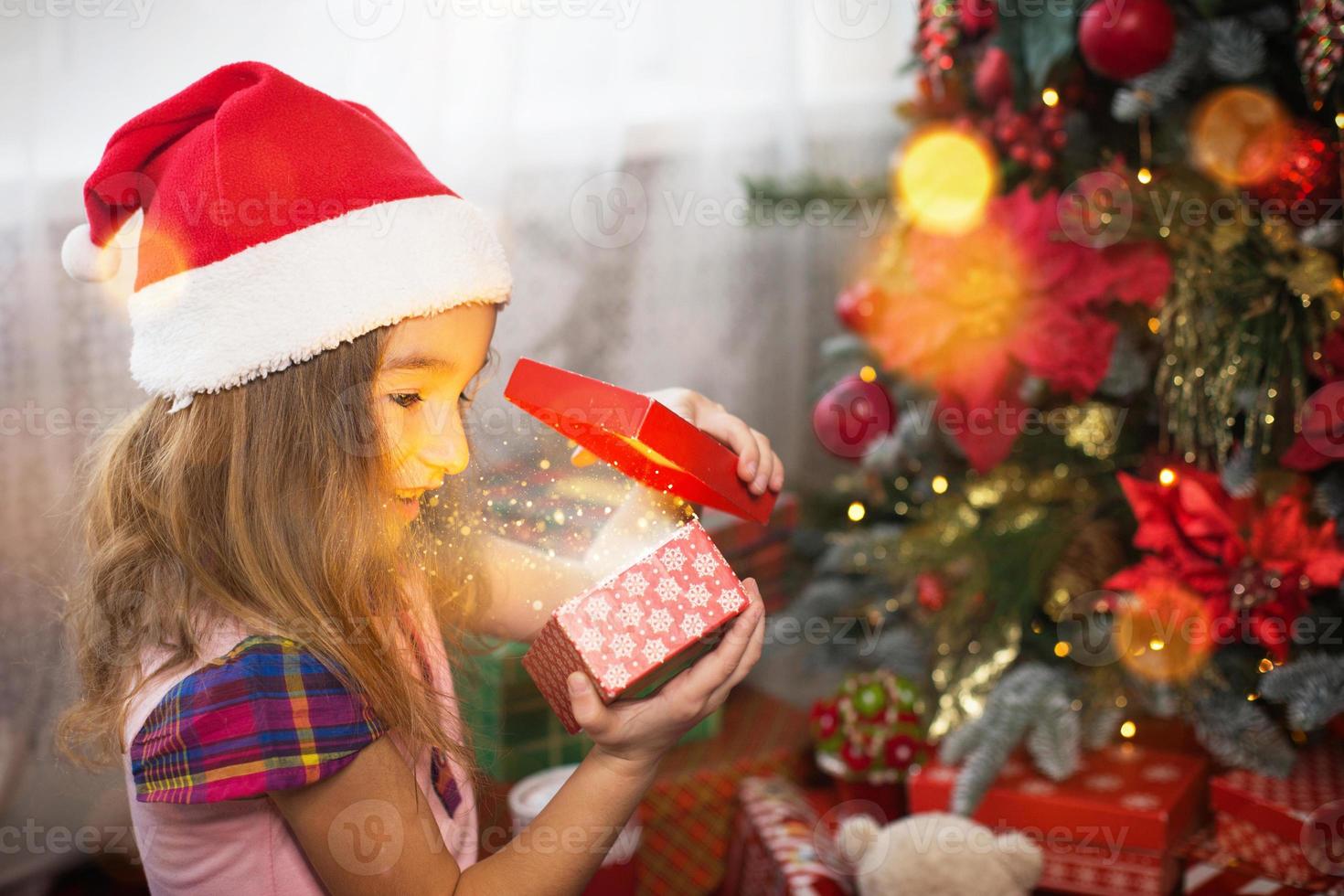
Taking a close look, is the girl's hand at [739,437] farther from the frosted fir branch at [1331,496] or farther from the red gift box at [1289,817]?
the red gift box at [1289,817]

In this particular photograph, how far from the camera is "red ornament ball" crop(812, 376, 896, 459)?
131 cm

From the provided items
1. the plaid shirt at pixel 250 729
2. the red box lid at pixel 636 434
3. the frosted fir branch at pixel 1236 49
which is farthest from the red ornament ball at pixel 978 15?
the plaid shirt at pixel 250 729

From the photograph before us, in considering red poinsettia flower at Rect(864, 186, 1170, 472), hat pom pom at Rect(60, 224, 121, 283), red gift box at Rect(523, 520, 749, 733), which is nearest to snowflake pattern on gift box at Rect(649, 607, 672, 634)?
red gift box at Rect(523, 520, 749, 733)

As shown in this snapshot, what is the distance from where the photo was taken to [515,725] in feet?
4.36

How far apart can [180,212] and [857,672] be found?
98 cm

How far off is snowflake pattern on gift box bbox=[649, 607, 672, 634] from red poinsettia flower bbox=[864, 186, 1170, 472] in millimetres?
603

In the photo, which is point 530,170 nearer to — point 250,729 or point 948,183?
point 948,183

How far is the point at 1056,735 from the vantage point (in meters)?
1.13

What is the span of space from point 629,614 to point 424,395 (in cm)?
22

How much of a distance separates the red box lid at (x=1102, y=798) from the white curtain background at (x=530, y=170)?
773 millimetres

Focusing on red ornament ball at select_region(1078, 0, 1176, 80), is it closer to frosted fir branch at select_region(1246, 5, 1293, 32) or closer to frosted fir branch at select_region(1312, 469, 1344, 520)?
frosted fir branch at select_region(1246, 5, 1293, 32)

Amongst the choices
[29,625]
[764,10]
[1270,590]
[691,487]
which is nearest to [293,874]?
[691,487]

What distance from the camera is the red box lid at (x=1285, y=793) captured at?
105 cm

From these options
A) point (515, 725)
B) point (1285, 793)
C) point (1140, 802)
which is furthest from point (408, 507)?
point (1285, 793)
